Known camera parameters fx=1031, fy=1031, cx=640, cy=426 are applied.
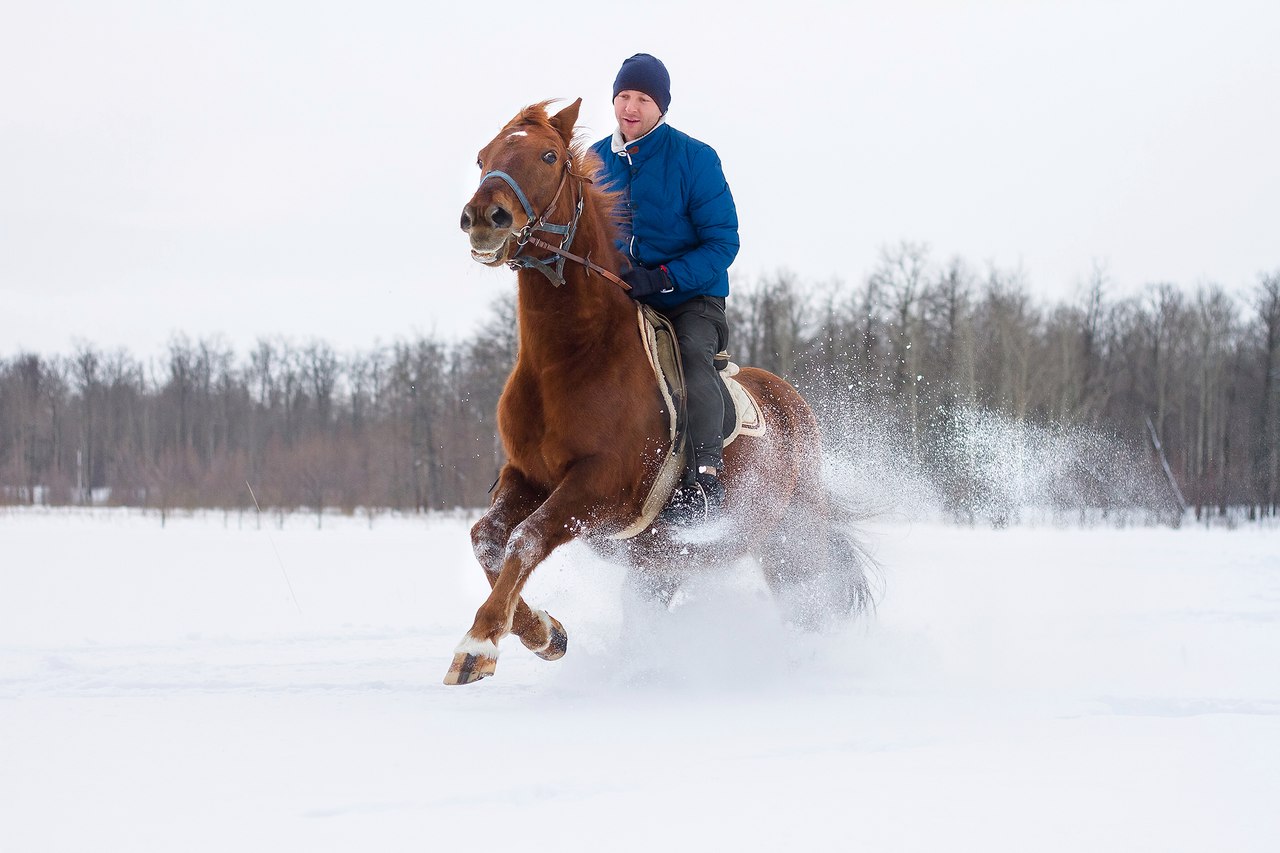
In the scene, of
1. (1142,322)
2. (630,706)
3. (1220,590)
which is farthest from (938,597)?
(1142,322)

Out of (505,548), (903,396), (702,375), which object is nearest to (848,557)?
(702,375)

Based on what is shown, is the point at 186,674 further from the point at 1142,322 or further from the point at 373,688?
the point at 1142,322

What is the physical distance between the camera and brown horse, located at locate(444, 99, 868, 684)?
15.1ft

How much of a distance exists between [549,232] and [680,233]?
3.58 ft

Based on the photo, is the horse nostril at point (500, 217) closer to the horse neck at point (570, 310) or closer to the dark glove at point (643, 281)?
the horse neck at point (570, 310)

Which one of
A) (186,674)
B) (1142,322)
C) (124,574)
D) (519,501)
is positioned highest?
(1142,322)

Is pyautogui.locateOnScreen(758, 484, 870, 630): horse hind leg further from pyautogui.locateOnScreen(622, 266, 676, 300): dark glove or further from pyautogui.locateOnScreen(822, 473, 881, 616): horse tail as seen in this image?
pyautogui.locateOnScreen(622, 266, 676, 300): dark glove

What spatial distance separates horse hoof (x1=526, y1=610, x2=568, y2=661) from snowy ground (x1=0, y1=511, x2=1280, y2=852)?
23cm

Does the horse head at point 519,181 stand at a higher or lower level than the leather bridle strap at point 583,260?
higher

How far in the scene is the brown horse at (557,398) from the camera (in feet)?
15.1

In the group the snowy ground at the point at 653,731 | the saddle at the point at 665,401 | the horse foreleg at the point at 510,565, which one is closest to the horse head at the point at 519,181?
the saddle at the point at 665,401

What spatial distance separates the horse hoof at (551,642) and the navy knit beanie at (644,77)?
2.86 metres

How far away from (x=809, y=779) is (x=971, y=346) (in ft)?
122

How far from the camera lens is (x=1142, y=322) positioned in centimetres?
5428
